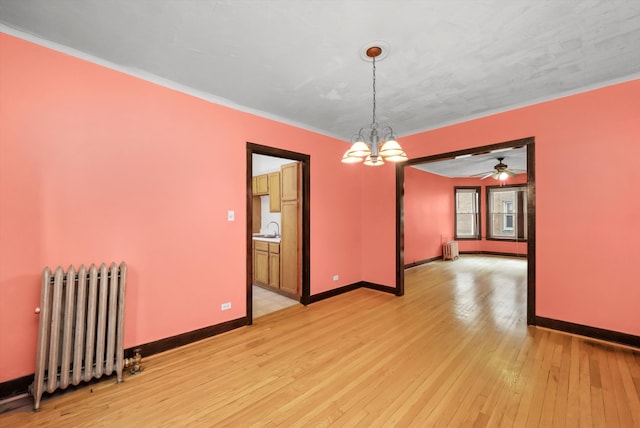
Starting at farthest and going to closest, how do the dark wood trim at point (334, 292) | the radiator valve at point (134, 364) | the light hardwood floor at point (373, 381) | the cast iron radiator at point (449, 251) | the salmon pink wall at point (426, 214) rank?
the cast iron radiator at point (449, 251) < the salmon pink wall at point (426, 214) < the dark wood trim at point (334, 292) < the radiator valve at point (134, 364) < the light hardwood floor at point (373, 381)

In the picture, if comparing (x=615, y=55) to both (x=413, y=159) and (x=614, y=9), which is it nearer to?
(x=614, y=9)

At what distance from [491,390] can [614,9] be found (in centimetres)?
298

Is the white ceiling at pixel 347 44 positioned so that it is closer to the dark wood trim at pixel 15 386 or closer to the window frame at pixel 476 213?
the dark wood trim at pixel 15 386

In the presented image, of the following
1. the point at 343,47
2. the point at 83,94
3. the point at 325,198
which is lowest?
the point at 325,198

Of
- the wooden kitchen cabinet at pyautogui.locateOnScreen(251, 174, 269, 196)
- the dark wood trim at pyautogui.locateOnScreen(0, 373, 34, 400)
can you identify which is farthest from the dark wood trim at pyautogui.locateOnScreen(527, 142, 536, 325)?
the dark wood trim at pyautogui.locateOnScreen(0, 373, 34, 400)

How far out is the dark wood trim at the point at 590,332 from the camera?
2678 mm

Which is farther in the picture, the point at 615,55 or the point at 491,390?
the point at 615,55

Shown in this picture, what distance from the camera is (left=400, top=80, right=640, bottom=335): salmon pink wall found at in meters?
2.71

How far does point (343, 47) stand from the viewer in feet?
7.21

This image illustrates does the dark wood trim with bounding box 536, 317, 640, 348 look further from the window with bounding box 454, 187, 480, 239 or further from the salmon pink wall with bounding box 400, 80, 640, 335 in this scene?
the window with bounding box 454, 187, 480, 239

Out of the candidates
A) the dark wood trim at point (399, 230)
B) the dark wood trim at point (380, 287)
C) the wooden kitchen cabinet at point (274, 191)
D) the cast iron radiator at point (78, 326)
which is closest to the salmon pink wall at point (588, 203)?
the dark wood trim at point (399, 230)

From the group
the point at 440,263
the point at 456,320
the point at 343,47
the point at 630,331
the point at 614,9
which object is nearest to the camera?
the point at 614,9

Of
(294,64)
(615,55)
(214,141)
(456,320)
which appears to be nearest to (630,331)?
(456,320)

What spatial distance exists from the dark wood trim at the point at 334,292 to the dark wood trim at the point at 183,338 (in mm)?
1264
